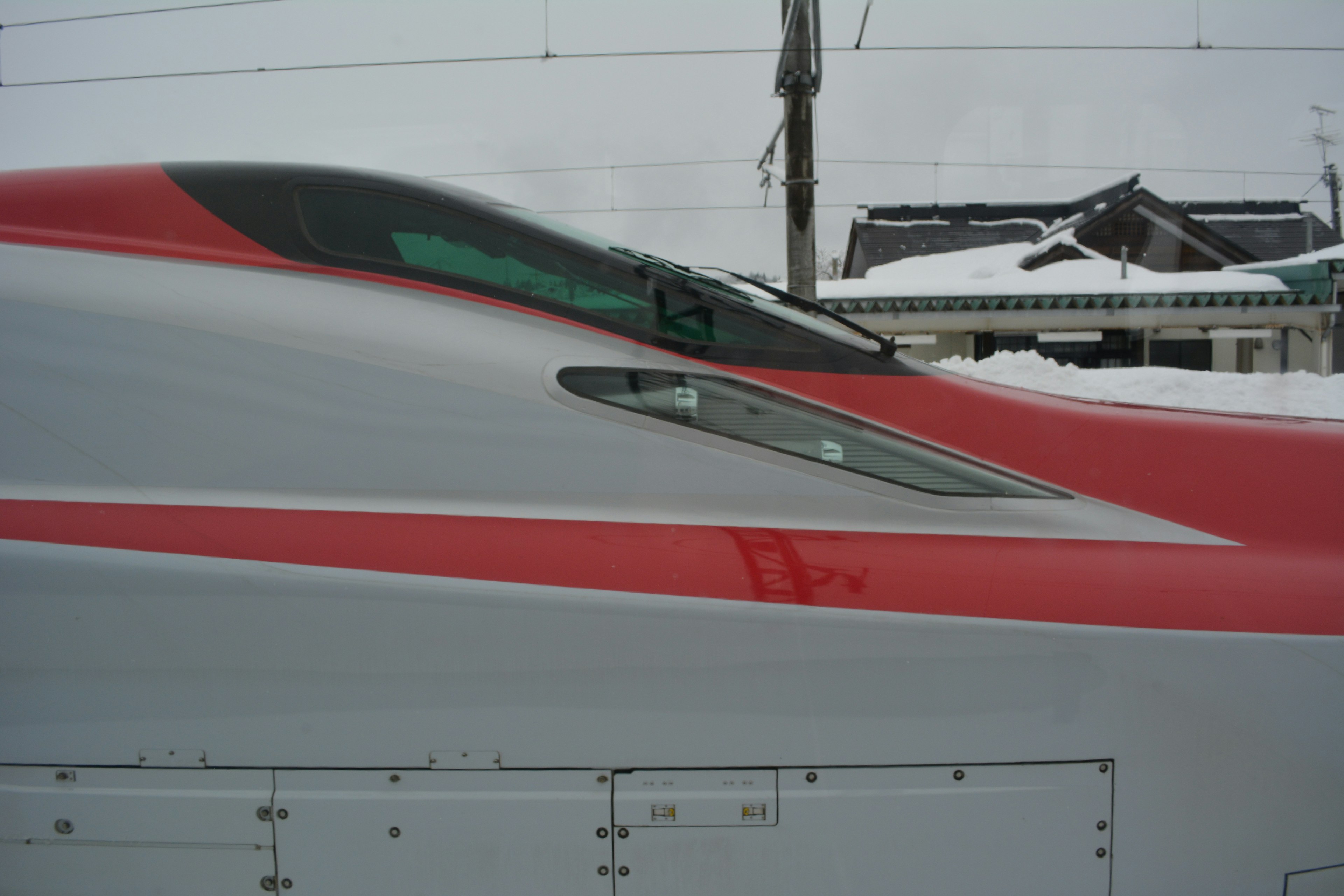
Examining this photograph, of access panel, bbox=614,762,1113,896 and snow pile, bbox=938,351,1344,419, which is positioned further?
snow pile, bbox=938,351,1344,419

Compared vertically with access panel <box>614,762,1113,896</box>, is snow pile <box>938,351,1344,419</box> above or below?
above

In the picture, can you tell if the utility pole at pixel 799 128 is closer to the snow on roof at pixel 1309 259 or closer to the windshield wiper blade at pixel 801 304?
the windshield wiper blade at pixel 801 304

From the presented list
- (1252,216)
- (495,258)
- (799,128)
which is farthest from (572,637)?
(1252,216)

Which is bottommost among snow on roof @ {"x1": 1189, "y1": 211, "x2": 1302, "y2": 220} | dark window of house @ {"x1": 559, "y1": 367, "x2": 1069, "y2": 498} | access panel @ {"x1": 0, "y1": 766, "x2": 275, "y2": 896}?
access panel @ {"x1": 0, "y1": 766, "x2": 275, "y2": 896}

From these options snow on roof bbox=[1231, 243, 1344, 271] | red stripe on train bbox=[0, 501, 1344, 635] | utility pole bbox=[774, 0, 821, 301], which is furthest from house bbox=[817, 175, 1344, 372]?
red stripe on train bbox=[0, 501, 1344, 635]

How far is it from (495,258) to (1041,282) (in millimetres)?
8678

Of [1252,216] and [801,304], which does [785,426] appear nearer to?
[801,304]

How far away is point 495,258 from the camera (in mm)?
1447

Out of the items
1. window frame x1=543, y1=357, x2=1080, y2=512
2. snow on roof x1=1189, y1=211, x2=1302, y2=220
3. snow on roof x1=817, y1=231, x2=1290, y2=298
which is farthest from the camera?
snow on roof x1=1189, y1=211, x2=1302, y2=220

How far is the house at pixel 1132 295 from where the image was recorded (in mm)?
7039

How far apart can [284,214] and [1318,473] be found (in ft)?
6.68

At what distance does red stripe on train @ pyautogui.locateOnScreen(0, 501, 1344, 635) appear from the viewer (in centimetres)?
121

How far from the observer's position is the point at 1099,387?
4598mm

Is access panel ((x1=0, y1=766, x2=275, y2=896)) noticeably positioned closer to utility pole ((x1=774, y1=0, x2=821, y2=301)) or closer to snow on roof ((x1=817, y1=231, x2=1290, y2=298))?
utility pole ((x1=774, y1=0, x2=821, y2=301))
